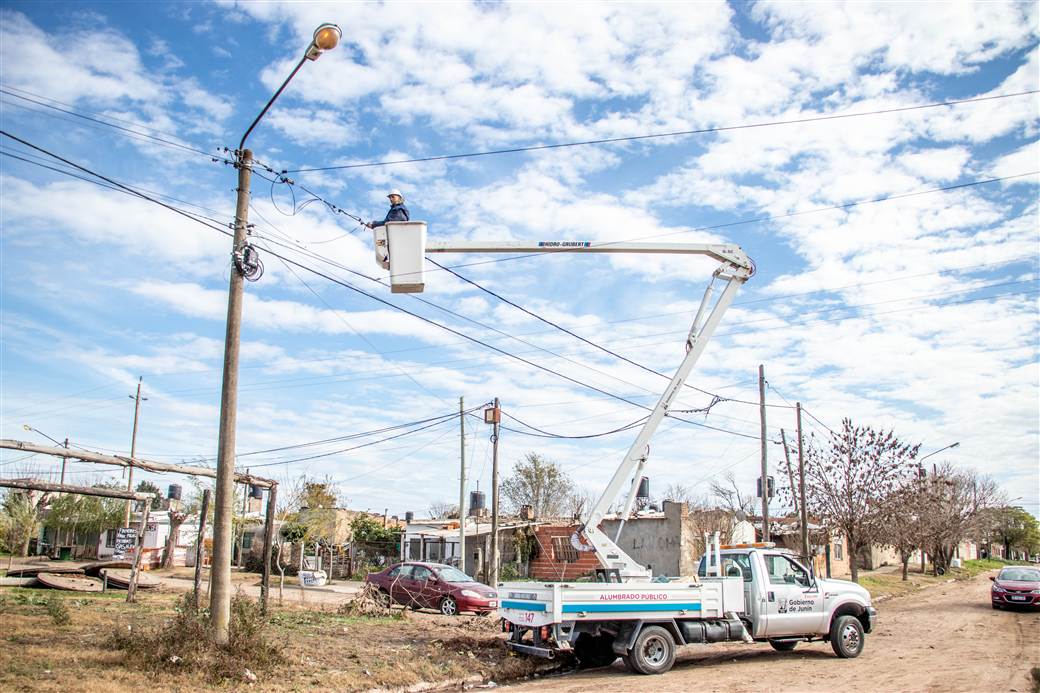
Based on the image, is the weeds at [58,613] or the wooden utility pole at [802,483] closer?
the weeds at [58,613]

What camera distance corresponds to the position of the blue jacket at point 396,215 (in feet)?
36.8

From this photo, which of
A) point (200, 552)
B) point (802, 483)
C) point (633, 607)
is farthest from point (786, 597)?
point (802, 483)

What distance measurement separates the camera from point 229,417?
11.6 meters

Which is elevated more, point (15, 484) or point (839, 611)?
point (15, 484)

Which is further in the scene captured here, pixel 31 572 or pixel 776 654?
pixel 31 572

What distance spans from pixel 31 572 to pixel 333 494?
16061mm

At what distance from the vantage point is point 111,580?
77.2 feet

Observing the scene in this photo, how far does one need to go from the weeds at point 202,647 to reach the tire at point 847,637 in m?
9.93

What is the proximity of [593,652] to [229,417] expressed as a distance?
7.38m

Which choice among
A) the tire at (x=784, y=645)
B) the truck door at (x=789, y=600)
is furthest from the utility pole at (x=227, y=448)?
the tire at (x=784, y=645)

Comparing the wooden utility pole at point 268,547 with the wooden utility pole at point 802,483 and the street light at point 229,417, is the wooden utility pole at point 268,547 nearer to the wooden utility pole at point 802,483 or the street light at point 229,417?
the street light at point 229,417

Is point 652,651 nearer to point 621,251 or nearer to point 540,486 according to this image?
point 621,251

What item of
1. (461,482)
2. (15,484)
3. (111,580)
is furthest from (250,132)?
(461,482)

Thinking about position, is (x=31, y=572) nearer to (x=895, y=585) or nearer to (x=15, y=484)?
(x=15, y=484)
